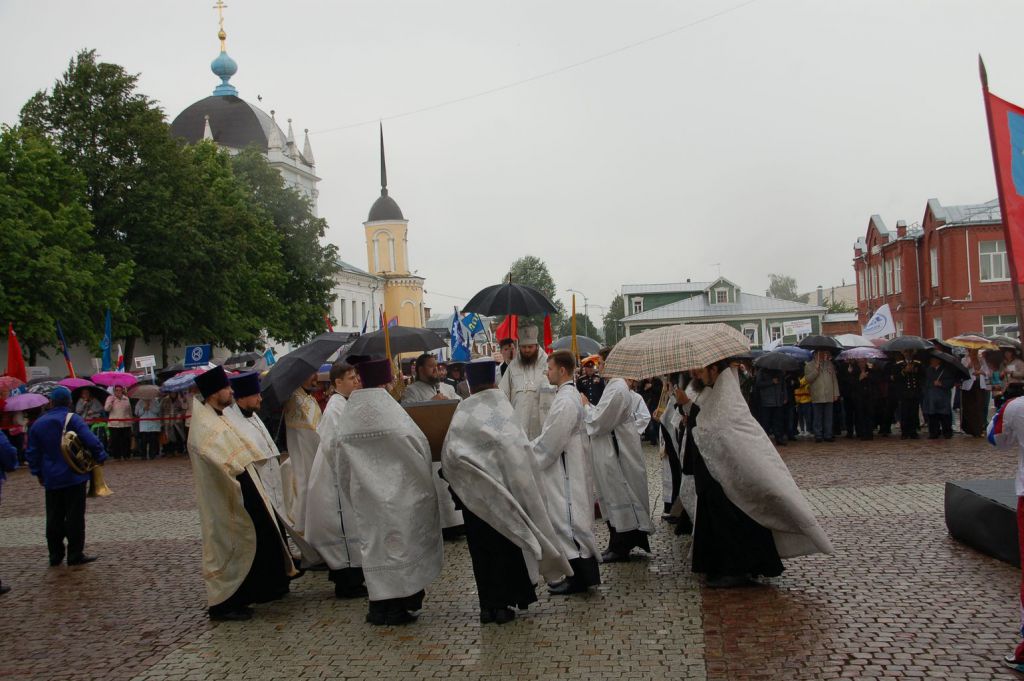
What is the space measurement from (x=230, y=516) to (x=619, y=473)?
10.7ft

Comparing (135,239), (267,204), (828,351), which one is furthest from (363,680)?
(267,204)

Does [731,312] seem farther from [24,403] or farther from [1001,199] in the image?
[1001,199]

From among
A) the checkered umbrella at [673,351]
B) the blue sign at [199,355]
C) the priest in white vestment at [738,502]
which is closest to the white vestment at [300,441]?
the checkered umbrella at [673,351]

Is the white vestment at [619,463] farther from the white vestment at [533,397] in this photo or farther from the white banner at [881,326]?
the white banner at [881,326]

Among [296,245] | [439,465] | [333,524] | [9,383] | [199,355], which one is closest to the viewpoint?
[333,524]

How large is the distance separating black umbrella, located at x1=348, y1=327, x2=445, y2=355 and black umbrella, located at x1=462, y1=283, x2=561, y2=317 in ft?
5.88

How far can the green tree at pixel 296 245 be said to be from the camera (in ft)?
153

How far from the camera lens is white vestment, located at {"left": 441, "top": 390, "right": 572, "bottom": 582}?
7.10 m

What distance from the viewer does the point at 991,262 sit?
48.3 m

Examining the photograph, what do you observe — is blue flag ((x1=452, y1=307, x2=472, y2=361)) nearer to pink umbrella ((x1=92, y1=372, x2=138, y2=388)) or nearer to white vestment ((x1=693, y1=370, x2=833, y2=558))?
pink umbrella ((x1=92, y1=372, x2=138, y2=388))

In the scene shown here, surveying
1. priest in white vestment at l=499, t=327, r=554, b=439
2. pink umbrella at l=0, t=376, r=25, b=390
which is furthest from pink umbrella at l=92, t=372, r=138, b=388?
priest in white vestment at l=499, t=327, r=554, b=439

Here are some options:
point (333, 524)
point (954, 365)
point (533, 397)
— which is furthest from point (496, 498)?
point (954, 365)

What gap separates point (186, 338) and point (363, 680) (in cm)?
3428

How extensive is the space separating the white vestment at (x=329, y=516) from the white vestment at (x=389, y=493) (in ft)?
2.33
